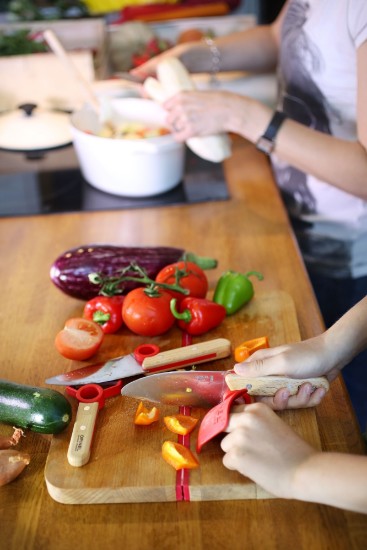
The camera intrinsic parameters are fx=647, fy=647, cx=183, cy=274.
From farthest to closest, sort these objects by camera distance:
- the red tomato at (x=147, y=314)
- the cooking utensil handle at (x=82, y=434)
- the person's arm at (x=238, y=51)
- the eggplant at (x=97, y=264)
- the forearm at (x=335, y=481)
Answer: the person's arm at (x=238, y=51) < the eggplant at (x=97, y=264) < the red tomato at (x=147, y=314) < the cooking utensil handle at (x=82, y=434) < the forearm at (x=335, y=481)

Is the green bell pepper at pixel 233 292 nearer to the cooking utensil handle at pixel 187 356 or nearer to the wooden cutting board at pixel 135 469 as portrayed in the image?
the cooking utensil handle at pixel 187 356

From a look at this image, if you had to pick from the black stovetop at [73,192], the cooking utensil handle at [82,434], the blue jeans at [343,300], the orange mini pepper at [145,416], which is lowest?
the blue jeans at [343,300]

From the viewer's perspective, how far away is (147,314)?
3.87 ft

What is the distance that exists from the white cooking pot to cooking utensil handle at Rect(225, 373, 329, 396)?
0.79 m

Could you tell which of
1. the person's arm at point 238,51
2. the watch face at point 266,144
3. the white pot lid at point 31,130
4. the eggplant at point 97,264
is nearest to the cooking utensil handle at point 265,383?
the eggplant at point 97,264

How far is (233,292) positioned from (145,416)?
352mm

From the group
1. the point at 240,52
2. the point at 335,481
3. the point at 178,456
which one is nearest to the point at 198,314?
the point at 178,456

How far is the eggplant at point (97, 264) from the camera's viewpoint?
1.29 m

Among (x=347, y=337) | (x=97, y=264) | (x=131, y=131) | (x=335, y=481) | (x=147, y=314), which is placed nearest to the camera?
(x=335, y=481)

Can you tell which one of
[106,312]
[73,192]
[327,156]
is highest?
[327,156]

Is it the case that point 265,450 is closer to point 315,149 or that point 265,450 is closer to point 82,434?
point 82,434

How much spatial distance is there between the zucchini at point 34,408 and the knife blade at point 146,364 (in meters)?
0.07

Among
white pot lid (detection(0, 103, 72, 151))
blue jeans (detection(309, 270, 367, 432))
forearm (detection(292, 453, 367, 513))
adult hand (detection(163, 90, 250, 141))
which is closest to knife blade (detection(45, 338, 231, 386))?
forearm (detection(292, 453, 367, 513))

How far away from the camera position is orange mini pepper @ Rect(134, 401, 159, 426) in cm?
100
